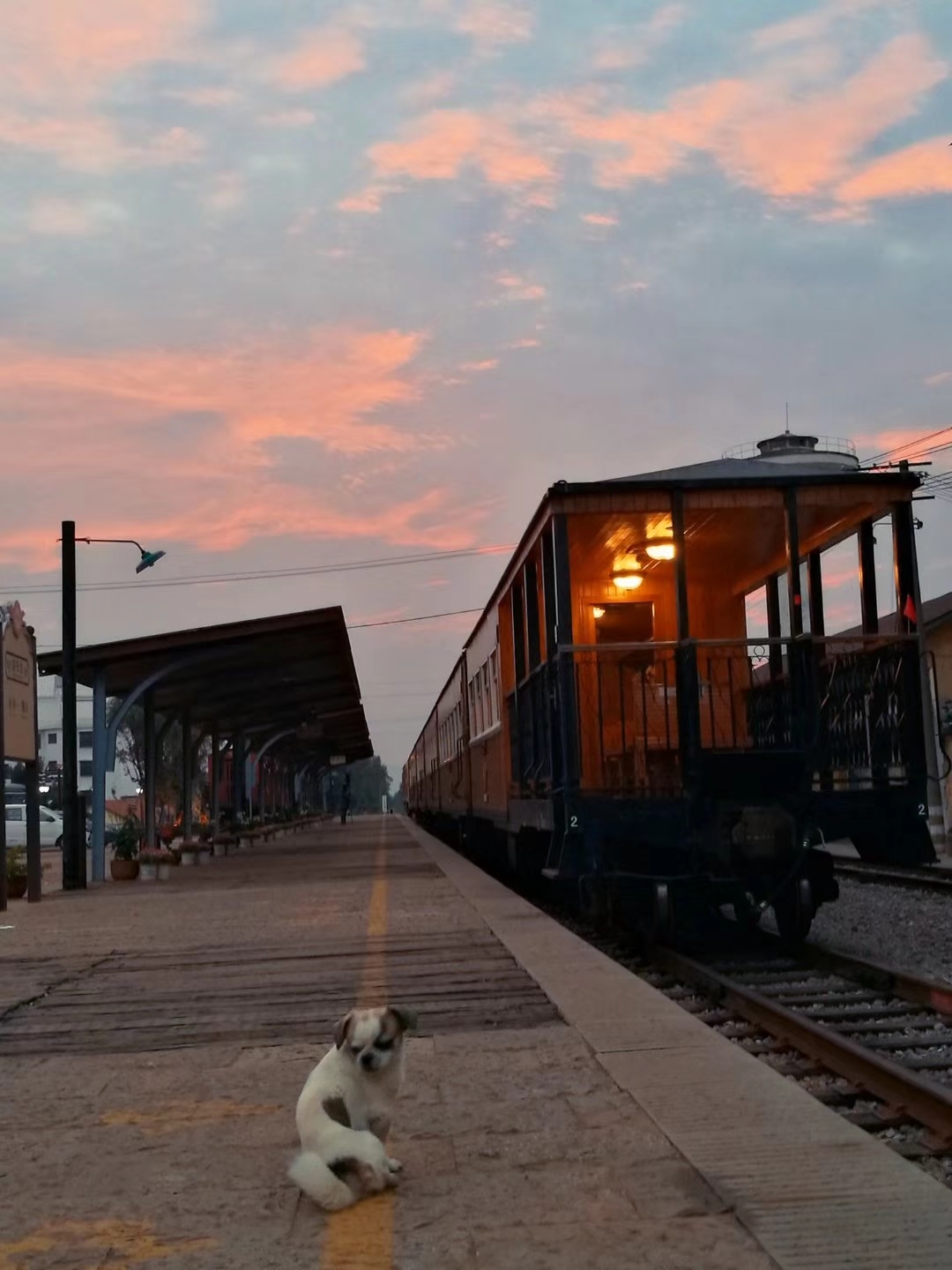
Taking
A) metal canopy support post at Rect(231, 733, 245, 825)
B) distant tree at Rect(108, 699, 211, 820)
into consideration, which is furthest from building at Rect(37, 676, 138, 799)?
metal canopy support post at Rect(231, 733, 245, 825)

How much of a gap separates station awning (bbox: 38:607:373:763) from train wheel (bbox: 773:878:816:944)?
36.8 ft

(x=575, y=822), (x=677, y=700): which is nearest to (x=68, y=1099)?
(x=575, y=822)

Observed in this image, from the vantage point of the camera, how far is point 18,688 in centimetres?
1650

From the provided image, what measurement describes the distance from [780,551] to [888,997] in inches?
149

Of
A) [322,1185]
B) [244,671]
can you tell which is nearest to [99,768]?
[244,671]

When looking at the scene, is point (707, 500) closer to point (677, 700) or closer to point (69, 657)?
point (677, 700)

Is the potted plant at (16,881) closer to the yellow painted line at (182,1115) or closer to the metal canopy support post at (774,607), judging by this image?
the metal canopy support post at (774,607)

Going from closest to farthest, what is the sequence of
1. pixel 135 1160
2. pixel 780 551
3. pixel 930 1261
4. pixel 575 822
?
pixel 930 1261, pixel 135 1160, pixel 575 822, pixel 780 551

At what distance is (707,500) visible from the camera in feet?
33.2

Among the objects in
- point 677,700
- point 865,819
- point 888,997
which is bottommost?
point 888,997

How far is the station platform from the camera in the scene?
Answer: 358cm

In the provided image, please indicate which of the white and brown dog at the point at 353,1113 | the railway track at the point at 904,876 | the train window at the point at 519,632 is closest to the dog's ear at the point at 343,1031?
the white and brown dog at the point at 353,1113

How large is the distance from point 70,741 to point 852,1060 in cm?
1530

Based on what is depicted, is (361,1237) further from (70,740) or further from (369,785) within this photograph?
(369,785)
